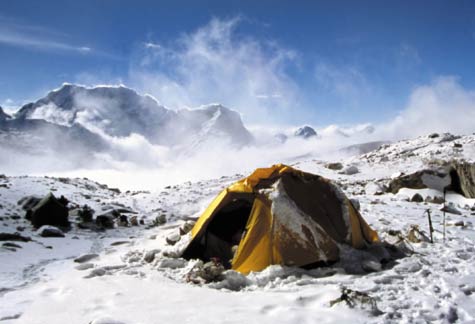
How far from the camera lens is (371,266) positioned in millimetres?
6859

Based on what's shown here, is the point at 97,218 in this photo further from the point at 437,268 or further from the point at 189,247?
the point at 437,268

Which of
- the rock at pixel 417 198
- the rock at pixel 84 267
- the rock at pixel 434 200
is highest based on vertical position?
the rock at pixel 417 198

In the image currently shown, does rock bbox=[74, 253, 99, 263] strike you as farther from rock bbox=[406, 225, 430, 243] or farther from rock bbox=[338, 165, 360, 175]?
rock bbox=[338, 165, 360, 175]

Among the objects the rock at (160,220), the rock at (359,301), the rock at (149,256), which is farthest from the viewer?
the rock at (160,220)

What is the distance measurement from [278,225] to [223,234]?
1845mm

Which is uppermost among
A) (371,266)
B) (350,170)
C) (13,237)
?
(350,170)

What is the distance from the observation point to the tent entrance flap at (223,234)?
8383mm

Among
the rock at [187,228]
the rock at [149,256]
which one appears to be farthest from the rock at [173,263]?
the rock at [187,228]

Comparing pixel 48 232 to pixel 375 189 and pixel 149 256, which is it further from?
pixel 375 189

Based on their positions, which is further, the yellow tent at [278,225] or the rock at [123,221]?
the rock at [123,221]

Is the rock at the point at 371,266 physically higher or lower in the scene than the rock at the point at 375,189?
lower

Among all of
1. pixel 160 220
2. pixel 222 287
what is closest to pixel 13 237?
pixel 160 220

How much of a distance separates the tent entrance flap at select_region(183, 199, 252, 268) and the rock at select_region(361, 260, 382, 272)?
2894mm

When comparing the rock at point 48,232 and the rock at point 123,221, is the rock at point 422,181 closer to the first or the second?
the rock at point 123,221
